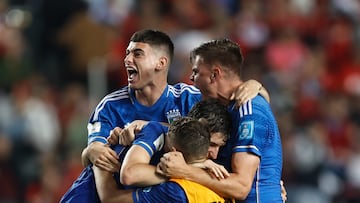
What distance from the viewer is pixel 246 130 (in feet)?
20.6

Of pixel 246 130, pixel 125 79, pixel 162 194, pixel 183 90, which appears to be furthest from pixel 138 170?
pixel 125 79

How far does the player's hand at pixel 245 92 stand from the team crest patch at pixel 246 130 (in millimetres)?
161

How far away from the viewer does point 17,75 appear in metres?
12.5

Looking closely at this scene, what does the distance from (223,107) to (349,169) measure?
6.95 meters

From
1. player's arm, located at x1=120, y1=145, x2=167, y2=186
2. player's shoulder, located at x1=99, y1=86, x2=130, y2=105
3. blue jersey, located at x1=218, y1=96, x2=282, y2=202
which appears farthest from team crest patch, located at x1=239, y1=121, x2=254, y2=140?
player's shoulder, located at x1=99, y1=86, x2=130, y2=105

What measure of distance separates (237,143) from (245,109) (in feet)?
0.76

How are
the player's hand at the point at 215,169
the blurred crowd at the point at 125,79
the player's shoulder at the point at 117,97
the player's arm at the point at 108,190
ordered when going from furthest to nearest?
1. the blurred crowd at the point at 125,79
2. the player's shoulder at the point at 117,97
3. the player's arm at the point at 108,190
4. the player's hand at the point at 215,169

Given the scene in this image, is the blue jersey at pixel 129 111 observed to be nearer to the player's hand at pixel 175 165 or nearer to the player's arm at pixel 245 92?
the player's arm at pixel 245 92

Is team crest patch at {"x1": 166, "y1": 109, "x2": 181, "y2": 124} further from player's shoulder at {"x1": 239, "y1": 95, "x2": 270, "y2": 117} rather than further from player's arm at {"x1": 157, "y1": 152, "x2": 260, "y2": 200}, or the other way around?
player's arm at {"x1": 157, "y1": 152, "x2": 260, "y2": 200}

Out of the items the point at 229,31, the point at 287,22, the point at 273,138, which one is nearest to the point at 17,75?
the point at 229,31

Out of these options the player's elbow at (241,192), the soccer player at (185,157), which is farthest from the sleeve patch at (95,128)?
the player's elbow at (241,192)

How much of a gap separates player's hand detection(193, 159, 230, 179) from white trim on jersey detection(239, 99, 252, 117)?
1.27 feet

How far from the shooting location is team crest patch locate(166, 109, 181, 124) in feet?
22.5

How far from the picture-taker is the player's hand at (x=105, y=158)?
6.37m
